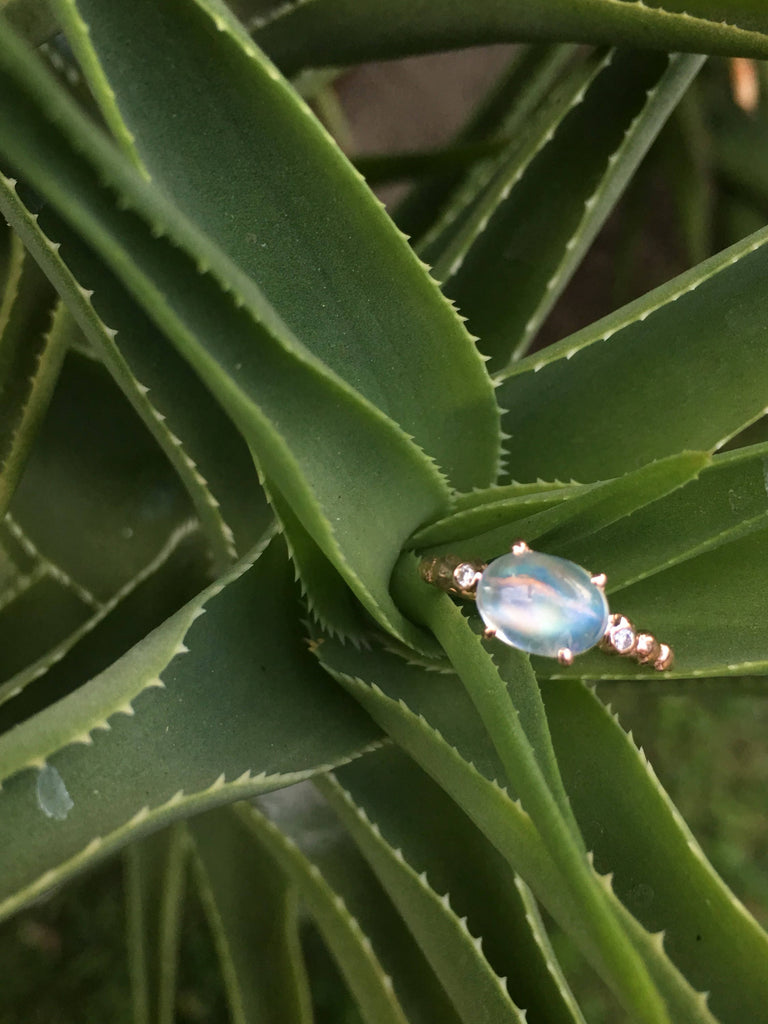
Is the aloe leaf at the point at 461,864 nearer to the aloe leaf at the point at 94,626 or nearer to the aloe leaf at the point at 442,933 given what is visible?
the aloe leaf at the point at 442,933

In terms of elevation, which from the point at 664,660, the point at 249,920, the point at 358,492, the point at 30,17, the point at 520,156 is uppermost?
the point at 30,17

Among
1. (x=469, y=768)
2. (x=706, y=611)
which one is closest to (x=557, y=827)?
(x=469, y=768)

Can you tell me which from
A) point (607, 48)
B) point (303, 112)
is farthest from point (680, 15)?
point (303, 112)

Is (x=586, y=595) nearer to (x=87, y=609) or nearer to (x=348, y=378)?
(x=348, y=378)

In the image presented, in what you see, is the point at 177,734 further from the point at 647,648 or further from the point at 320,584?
the point at 647,648

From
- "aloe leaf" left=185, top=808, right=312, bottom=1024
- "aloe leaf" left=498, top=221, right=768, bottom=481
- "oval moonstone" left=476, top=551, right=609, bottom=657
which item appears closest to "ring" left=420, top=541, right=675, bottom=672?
"oval moonstone" left=476, top=551, right=609, bottom=657

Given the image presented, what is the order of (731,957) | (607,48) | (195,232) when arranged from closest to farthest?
(195,232) → (731,957) → (607,48)

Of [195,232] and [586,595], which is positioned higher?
[195,232]
